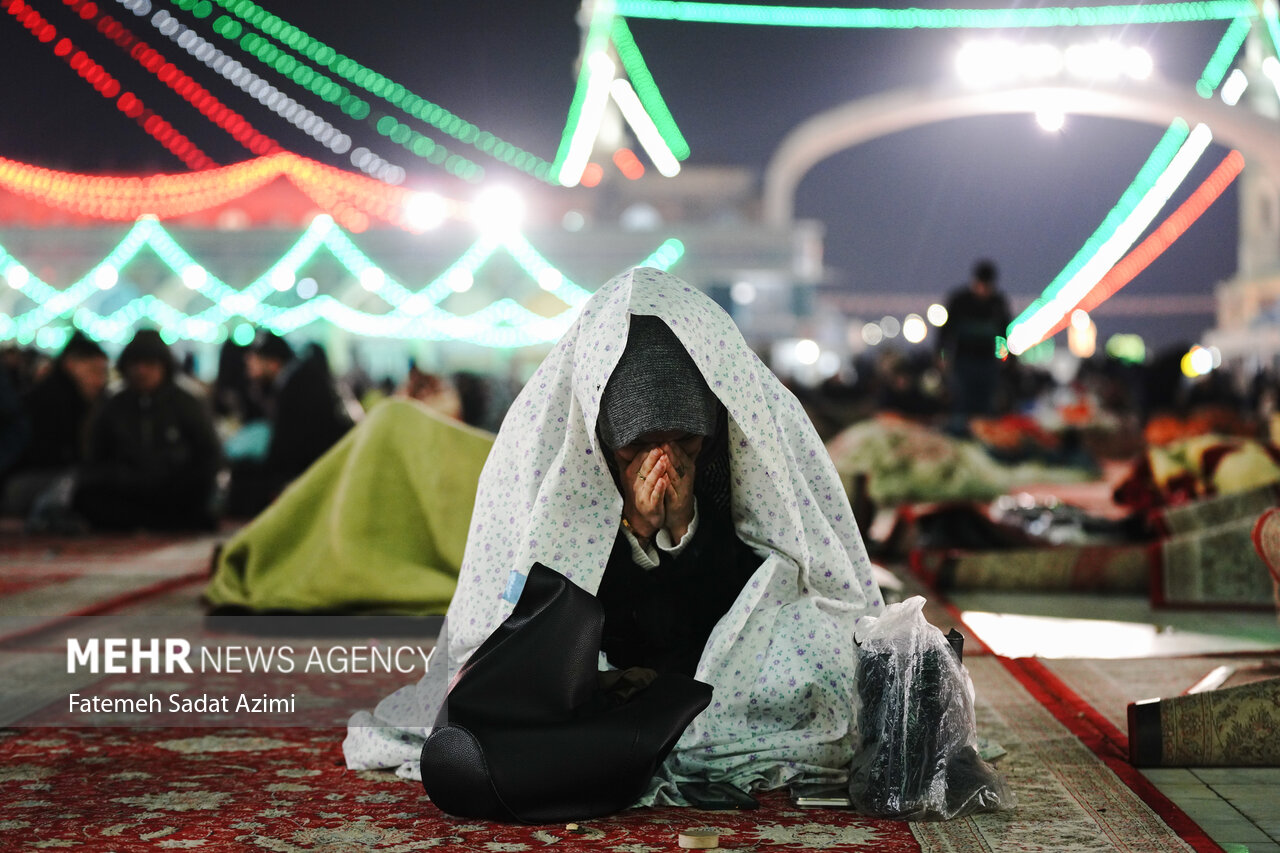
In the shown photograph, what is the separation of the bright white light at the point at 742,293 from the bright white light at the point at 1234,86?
12.9 metres

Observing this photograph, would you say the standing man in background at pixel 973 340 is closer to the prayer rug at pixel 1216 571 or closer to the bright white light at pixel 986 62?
the prayer rug at pixel 1216 571

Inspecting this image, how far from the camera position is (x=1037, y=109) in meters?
20.3

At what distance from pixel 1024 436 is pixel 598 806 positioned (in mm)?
7828

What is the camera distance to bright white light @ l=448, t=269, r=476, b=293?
1065 inches

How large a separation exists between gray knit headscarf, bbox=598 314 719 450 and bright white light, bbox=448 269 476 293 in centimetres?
2523

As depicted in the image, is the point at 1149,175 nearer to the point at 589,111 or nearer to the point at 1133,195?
the point at 1133,195

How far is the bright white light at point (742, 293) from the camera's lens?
3027 centimetres

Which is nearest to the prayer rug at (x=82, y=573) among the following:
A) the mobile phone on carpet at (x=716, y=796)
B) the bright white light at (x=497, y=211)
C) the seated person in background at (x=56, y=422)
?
the seated person in background at (x=56, y=422)

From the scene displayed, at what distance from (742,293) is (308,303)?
9.73 metres

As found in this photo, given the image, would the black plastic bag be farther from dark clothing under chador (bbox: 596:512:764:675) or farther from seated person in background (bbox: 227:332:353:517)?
seated person in background (bbox: 227:332:353:517)

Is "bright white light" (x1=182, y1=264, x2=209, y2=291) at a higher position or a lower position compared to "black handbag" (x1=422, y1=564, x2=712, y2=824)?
higher

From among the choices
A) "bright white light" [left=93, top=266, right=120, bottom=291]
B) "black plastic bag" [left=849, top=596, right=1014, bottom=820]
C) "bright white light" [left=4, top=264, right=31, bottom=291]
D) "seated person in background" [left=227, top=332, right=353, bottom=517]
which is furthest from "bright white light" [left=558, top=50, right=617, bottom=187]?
"black plastic bag" [left=849, top=596, right=1014, bottom=820]

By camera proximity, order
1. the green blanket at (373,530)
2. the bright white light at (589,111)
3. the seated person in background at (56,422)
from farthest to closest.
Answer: the bright white light at (589,111)
the seated person in background at (56,422)
the green blanket at (373,530)

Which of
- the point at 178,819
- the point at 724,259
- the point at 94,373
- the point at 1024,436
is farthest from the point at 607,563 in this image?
the point at 724,259
